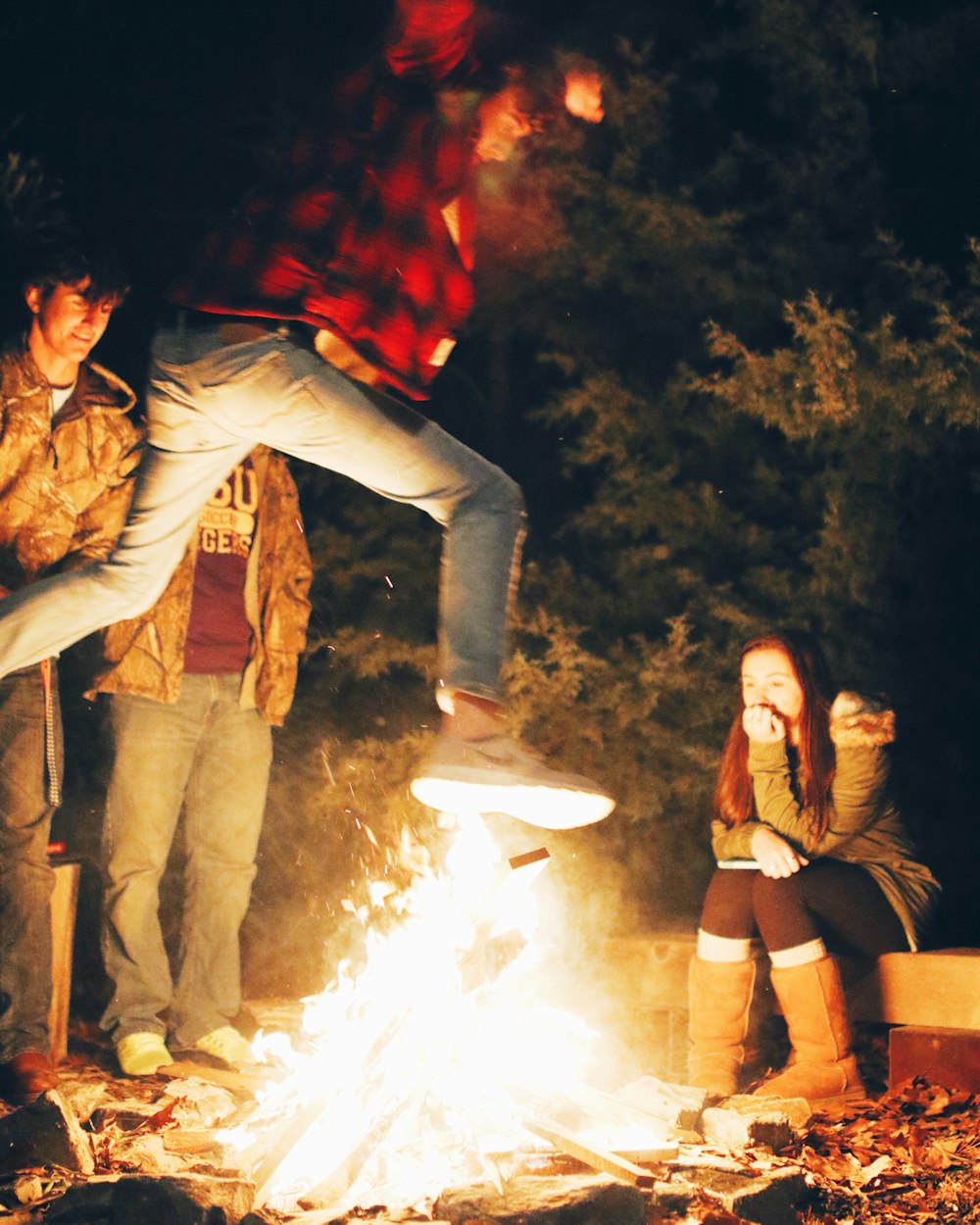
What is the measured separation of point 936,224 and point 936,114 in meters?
0.56

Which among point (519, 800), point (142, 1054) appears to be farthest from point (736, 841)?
point (142, 1054)

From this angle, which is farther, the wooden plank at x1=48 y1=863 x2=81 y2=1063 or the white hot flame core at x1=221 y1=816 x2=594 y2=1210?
the wooden plank at x1=48 y1=863 x2=81 y2=1063

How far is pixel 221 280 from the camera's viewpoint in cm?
272

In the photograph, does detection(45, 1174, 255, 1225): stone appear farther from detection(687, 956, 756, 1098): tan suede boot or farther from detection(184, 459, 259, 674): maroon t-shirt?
detection(184, 459, 259, 674): maroon t-shirt

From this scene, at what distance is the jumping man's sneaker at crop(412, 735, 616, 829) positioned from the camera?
2738mm

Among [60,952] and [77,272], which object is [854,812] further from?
[77,272]

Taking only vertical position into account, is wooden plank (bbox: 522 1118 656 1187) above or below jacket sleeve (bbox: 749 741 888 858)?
below

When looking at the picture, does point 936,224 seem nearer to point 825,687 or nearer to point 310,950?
point 825,687

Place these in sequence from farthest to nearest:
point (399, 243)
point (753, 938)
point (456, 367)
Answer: point (456, 367), point (753, 938), point (399, 243)

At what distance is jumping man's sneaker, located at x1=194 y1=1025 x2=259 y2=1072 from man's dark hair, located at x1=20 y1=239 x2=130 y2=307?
264 cm

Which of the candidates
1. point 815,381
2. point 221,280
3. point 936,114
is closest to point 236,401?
point 221,280

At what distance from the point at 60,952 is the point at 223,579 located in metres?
1.46

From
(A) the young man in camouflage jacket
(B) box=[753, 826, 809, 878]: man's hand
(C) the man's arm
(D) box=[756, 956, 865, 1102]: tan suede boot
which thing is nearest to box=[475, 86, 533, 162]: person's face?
(C) the man's arm

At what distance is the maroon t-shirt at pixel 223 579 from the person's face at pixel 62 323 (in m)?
0.71
